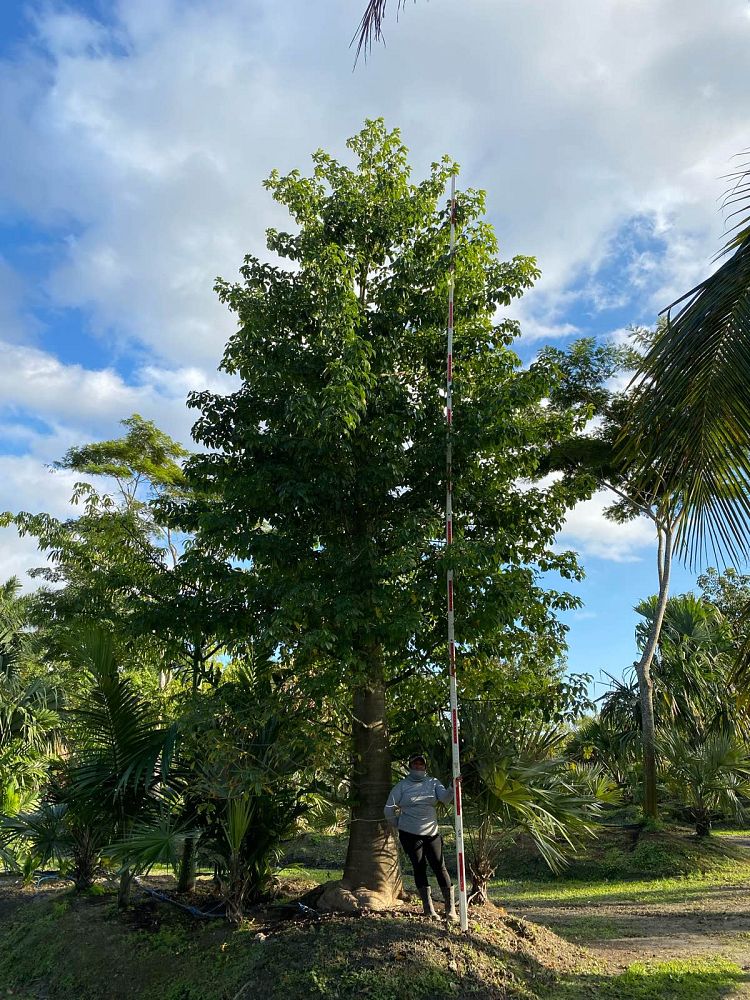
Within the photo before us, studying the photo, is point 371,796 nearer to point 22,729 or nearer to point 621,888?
point 621,888

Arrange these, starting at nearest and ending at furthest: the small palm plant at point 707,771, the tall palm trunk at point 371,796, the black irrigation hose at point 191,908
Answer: the tall palm trunk at point 371,796 < the black irrigation hose at point 191,908 < the small palm plant at point 707,771

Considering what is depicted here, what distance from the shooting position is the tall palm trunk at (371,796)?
27.1ft

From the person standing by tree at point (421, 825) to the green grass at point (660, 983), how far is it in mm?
1291

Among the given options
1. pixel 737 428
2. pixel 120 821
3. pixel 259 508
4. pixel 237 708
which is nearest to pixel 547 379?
pixel 259 508

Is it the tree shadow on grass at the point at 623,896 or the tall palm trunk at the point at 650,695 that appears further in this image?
the tall palm trunk at the point at 650,695

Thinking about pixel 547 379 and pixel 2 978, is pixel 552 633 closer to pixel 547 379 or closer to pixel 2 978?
pixel 547 379

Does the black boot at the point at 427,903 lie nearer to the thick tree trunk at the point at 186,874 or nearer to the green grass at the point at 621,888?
the thick tree trunk at the point at 186,874

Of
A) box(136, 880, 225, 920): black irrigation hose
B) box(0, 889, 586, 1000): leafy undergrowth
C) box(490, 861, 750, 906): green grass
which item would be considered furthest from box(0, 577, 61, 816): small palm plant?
box(490, 861, 750, 906): green grass

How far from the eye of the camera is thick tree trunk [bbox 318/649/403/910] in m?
8.05

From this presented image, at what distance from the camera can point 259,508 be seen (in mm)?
8820

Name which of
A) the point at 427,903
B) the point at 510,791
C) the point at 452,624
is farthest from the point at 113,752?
the point at 510,791

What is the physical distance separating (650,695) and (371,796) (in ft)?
39.5

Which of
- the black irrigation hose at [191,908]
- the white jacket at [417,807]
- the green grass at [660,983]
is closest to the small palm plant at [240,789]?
the black irrigation hose at [191,908]

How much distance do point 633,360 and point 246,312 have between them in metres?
12.8
